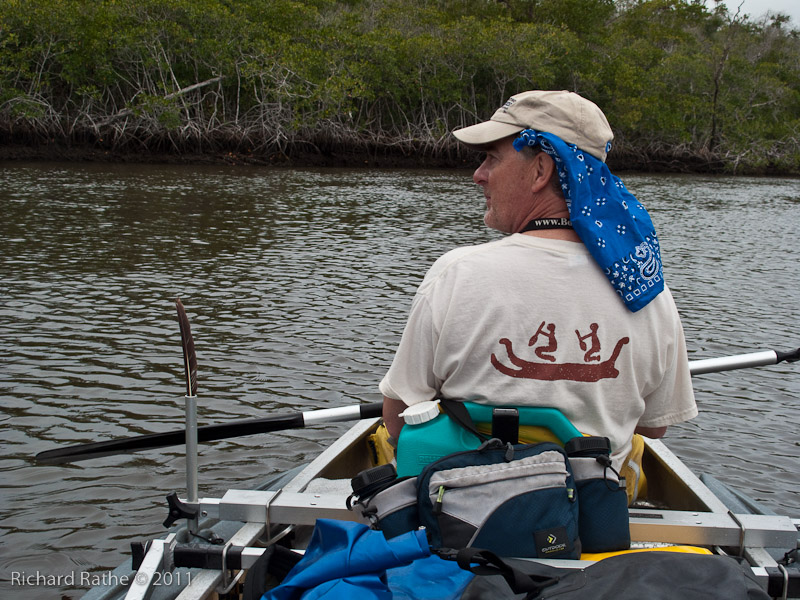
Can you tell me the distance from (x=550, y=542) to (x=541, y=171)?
97 centimetres

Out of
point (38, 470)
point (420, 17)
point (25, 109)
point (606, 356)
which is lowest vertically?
point (38, 470)

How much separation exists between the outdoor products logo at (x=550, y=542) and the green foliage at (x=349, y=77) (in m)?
29.3

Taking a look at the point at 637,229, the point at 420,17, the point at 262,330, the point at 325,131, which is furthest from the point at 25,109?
the point at 637,229

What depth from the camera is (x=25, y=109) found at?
91.0 feet

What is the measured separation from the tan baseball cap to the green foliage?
94.4ft

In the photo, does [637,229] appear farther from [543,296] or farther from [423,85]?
[423,85]

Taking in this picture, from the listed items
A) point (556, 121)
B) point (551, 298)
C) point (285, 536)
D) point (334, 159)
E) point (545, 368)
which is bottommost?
point (285, 536)

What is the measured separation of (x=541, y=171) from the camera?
2.25 metres

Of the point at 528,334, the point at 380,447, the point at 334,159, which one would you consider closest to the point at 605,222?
the point at 528,334

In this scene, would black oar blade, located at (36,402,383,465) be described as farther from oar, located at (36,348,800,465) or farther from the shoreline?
the shoreline

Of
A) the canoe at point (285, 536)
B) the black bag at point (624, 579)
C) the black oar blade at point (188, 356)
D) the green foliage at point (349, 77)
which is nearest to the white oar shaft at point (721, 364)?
the canoe at point (285, 536)

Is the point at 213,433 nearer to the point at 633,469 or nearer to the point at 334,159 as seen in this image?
the point at 633,469

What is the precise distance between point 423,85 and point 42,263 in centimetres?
2855

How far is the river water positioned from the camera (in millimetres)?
4559
